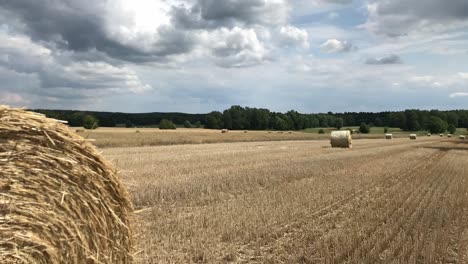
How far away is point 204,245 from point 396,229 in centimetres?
342

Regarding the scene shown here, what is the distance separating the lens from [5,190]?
431 centimetres

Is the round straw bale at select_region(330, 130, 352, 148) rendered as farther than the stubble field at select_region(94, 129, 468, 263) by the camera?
Yes

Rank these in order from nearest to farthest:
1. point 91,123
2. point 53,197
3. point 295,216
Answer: point 53,197 < point 91,123 < point 295,216

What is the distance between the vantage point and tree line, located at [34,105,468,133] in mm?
95812

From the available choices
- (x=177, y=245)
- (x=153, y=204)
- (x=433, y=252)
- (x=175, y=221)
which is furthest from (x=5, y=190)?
(x=153, y=204)

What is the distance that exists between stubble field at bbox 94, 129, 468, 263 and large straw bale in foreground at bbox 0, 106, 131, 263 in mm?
549

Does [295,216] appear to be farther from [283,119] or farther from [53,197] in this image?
[283,119]

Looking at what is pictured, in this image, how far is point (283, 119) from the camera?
109625 mm

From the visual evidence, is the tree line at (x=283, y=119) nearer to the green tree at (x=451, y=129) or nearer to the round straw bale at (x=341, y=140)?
the green tree at (x=451, y=129)

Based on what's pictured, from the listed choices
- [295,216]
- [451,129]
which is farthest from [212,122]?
[295,216]

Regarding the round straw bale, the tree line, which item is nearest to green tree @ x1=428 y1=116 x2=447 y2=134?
the tree line

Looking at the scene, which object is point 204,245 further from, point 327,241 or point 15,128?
point 15,128

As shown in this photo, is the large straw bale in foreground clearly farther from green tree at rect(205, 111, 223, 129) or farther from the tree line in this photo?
green tree at rect(205, 111, 223, 129)

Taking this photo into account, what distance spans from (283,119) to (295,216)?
101 meters
